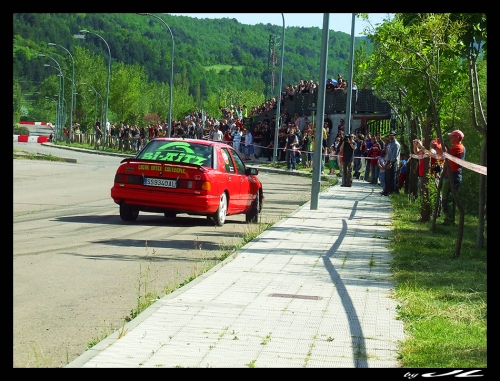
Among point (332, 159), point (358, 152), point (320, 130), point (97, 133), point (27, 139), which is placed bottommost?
point (27, 139)

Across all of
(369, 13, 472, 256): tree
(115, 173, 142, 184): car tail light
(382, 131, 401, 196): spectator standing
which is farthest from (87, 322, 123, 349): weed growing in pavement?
(382, 131, 401, 196): spectator standing

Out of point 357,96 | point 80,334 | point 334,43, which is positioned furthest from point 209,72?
point 80,334

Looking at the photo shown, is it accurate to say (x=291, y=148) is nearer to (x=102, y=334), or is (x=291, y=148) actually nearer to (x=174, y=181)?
(x=174, y=181)

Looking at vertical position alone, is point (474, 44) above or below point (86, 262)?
above

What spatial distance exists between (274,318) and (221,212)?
9316 mm

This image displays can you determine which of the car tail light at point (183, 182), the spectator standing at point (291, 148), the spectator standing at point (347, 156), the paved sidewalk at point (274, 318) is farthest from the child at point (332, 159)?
the paved sidewalk at point (274, 318)

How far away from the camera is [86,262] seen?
11750mm

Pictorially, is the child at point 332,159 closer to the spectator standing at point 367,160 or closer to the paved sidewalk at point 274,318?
the spectator standing at point 367,160

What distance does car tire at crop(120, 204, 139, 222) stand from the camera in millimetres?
17031

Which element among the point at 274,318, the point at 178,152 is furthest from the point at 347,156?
the point at 274,318

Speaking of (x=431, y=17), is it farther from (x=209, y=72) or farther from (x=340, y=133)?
(x=209, y=72)

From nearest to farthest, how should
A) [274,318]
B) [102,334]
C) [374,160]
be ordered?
1. [102,334]
2. [274,318]
3. [374,160]

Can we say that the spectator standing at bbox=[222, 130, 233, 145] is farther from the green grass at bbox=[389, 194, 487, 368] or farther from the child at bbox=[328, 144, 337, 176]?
the green grass at bbox=[389, 194, 487, 368]

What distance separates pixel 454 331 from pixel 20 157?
134 ft
